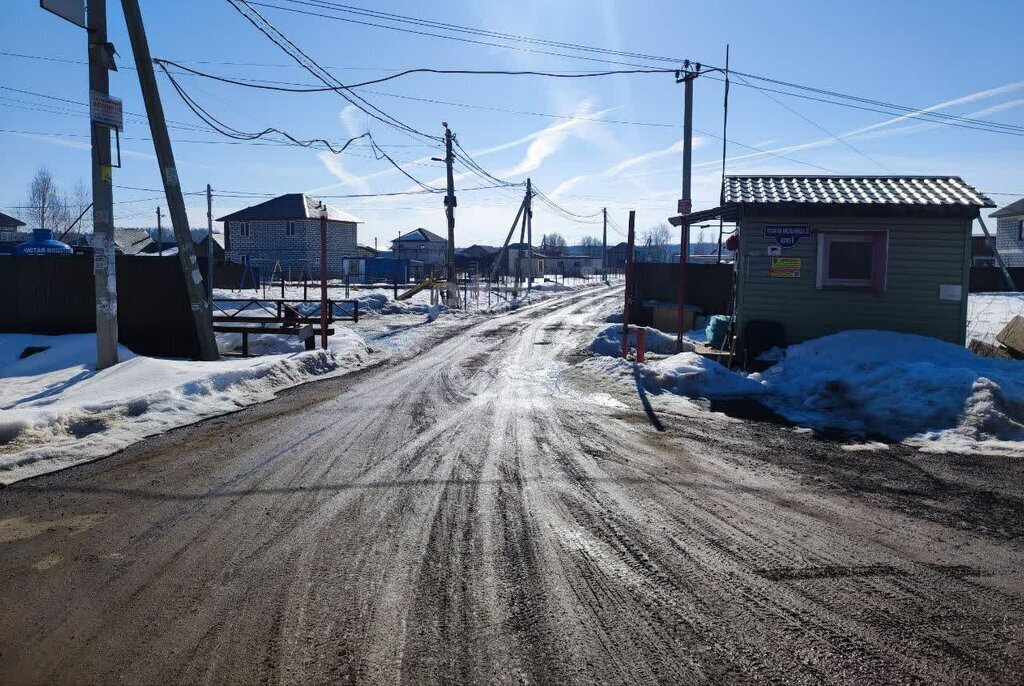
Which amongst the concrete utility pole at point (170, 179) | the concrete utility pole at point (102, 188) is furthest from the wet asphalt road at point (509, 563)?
the concrete utility pole at point (170, 179)

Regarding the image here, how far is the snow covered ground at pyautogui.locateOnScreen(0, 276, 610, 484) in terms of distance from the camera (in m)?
7.45

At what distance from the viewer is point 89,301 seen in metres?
15.0

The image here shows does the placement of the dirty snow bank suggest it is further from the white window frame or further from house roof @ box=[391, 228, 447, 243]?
house roof @ box=[391, 228, 447, 243]

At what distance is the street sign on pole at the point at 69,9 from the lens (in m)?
10.6

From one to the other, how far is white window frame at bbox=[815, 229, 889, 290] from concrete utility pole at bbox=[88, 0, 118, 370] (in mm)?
12738

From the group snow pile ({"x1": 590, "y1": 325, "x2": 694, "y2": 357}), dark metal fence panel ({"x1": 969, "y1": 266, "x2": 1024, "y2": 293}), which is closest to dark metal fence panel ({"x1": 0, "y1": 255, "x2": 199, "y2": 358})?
snow pile ({"x1": 590, "y1": 325, "x2": 694, "y2": 357})

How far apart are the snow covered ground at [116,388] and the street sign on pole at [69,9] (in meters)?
5.39

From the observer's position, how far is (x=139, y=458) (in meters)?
7.14

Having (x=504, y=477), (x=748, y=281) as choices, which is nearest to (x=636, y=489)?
(x=504, y=477)

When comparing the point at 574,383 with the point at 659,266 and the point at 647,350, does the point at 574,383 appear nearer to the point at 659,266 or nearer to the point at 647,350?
the point at 647,350

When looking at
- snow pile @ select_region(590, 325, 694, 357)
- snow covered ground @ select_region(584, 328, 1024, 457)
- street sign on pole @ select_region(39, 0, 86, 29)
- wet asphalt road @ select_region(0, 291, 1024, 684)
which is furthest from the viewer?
snow pile @ select_region(590, 325, 694, 357)

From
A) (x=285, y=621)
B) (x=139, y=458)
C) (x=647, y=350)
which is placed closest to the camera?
(x=285, y=621)

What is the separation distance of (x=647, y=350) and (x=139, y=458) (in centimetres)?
1207

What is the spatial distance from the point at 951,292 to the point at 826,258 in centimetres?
234
